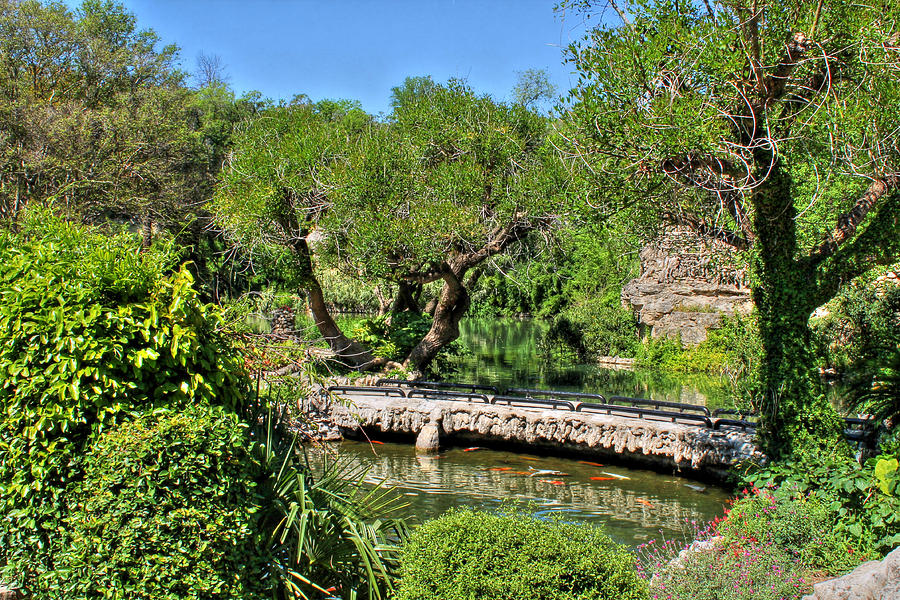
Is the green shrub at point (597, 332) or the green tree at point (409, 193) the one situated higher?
the green tree at point (409, 193)

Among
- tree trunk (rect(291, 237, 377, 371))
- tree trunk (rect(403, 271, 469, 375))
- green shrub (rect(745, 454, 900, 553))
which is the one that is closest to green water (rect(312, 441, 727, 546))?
green shrub (rect(745, 454, 900, 553))

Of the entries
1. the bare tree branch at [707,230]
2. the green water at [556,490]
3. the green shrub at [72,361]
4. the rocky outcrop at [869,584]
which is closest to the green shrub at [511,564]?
the rocky outcrop at [869,584]

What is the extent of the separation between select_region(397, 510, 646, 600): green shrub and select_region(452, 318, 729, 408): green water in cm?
1360

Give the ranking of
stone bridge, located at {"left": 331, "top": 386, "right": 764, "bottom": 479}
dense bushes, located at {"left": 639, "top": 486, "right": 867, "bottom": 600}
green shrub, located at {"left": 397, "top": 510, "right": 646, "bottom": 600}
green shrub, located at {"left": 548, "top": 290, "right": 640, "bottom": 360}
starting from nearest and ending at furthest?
green shrub, located at {"left": 397, "top": 510, "right": 646, "bottom": 600}
dense bushes, located at {"left": 639, "top": 486, "right": 867, "bottom": 600}
stone bridge, located at {"left": 331, "top": 386, "right": 764, "bottom": 479}
green shrub, located at {"left": 548, "top": 290, "right": 640, "bottom": 360}

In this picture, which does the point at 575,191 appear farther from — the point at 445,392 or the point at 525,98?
the point at 525,98

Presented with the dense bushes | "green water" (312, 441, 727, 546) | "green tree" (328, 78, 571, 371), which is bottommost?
"green water" (312, 441, 727, 546)

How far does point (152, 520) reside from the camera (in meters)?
3.69

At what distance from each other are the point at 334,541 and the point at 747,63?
6.92 metres

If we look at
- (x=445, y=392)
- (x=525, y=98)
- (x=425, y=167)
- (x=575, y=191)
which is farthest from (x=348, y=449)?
(x=525, y=98)

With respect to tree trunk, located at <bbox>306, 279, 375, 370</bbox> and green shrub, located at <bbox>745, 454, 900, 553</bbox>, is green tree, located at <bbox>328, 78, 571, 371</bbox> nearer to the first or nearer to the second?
tree trunk, located at <bbox>306, 279, 375, 370</bbox>

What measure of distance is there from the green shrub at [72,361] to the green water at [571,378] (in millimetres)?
14861

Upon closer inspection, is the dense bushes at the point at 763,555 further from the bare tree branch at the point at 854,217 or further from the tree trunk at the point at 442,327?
the tree trunk at the point at 442,327

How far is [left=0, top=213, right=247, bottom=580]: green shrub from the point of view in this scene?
3783 millimetres

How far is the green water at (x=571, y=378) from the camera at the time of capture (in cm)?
1881
